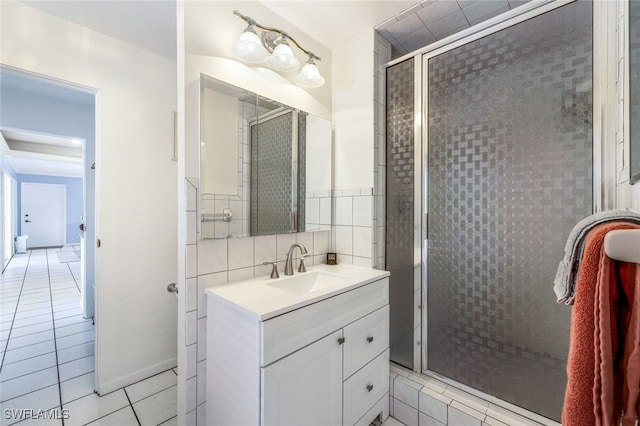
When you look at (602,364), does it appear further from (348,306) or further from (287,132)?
(287,132)

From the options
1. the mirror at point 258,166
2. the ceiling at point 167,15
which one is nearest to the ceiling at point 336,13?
the ceiling at point 167,15

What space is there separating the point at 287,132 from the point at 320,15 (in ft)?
2.50

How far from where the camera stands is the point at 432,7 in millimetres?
1537

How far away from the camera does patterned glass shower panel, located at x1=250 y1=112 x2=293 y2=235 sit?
4.92ft

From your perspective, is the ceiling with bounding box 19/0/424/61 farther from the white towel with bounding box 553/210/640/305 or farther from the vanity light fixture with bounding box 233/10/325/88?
the white towel with bounding box 553/210/640/305

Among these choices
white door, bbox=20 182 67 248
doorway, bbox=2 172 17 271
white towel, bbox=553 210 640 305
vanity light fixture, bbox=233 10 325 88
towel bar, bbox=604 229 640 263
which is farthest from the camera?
white door, bbox=20 182 67 248

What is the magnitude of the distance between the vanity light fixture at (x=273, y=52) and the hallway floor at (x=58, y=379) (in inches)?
84.3

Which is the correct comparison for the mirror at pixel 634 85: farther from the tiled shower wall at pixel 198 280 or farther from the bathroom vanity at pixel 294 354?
the tiled shower wall at pixel 198 280

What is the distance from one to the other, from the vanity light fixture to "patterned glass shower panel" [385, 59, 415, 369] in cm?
57

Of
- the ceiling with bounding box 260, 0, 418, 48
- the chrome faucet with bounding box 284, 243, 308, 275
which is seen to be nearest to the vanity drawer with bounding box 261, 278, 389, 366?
the chrome faucet with bounding box 284, 243, 308, 275

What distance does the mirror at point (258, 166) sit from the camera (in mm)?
1293

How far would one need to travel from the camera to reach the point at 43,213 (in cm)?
745

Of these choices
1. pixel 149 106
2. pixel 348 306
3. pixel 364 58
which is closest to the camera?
pixel 348 306

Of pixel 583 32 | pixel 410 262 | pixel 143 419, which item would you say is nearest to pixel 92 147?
pixel 143 419
